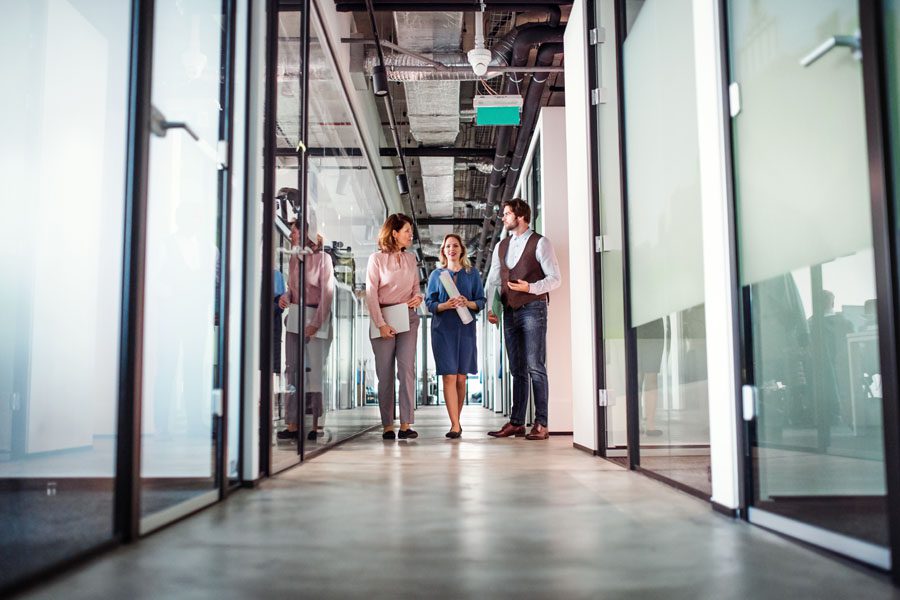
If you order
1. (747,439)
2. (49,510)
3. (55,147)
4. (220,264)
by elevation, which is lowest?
(49,510)

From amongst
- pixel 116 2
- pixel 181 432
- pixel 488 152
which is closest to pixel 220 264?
pixel 181 432

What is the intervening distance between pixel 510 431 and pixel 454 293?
1087 millimetres

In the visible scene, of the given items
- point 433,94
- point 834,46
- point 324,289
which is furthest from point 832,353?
point 433,94

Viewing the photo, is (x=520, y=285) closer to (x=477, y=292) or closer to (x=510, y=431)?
(x=477, y=292)

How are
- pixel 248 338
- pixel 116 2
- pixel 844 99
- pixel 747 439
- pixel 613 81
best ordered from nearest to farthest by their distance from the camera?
pixel 844 99
pixel 747 439
pixel 248 338
pixel 116 2
pixel 613 81

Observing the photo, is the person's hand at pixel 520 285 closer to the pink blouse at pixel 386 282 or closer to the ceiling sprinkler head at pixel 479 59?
the pink blouse at pixel 386 282

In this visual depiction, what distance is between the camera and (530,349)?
548cm

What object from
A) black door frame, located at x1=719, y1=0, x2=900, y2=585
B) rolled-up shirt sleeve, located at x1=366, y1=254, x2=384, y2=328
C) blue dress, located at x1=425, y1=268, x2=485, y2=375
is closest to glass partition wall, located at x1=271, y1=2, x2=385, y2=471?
rolled-up shirt sleeve, located at x1=366, y1=254, x2=384, y2=328

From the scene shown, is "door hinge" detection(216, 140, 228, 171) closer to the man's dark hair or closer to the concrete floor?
the concrete floor

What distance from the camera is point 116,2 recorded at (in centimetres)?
336

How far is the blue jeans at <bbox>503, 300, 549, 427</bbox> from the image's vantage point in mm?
5461

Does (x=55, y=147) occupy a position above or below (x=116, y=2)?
below

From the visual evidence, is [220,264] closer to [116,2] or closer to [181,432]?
[181,432]

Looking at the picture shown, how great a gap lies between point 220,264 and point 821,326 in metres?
2.11
